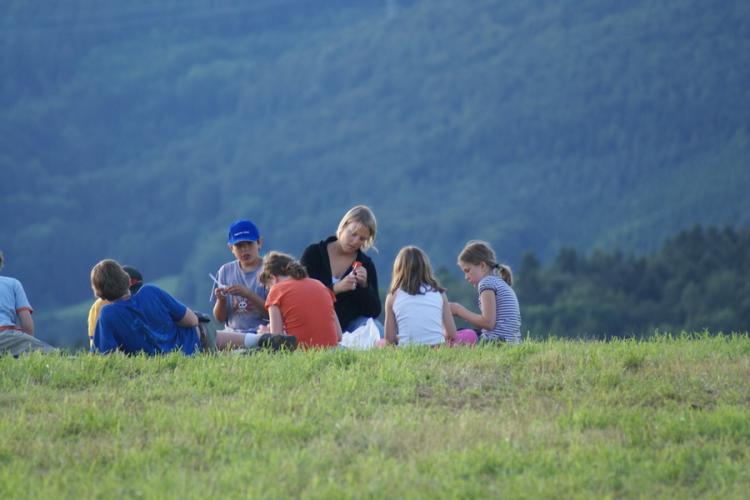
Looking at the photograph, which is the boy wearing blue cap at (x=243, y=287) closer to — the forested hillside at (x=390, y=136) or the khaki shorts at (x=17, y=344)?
the khaki shorts at (x=17, y=344)

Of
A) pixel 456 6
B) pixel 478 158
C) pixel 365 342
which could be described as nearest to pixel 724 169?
pixel 478 158

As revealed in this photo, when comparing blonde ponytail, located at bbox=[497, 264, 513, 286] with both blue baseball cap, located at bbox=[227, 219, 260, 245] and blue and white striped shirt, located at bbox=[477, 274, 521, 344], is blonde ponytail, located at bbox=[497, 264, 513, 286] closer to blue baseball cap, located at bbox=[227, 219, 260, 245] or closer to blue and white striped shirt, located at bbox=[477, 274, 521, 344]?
blue and white striped shirt, located at bbox=[477, 274, 521, 344]

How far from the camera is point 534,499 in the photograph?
6375 millimetres

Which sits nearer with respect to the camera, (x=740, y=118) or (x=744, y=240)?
(x=744, y=240)

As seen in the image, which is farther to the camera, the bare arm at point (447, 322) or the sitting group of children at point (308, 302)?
the bare arm at point (447, 322)

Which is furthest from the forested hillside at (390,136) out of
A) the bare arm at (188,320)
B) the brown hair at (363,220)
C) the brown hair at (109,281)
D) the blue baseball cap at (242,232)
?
the brown hair at (109,281)

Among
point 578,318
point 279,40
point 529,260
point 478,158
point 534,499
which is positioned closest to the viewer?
point 534,499

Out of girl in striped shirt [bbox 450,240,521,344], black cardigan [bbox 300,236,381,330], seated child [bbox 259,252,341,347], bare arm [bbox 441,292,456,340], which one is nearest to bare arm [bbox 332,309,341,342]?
seated child [bbox 259,252,341,347]

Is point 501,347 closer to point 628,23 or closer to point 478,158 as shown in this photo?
point 478,158

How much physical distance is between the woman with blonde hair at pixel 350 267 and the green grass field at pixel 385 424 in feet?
6.86

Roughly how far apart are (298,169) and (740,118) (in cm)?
5312

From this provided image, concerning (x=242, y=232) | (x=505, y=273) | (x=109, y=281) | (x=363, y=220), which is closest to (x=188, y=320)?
(x=109, y=281)

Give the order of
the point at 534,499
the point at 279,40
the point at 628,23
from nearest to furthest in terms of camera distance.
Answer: the point at 534,499
the point at 628,23
the point at 279,40

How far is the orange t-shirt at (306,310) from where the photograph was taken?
10523mm
